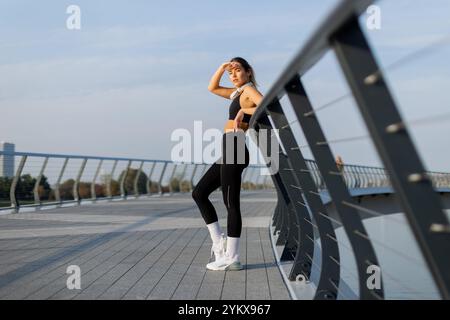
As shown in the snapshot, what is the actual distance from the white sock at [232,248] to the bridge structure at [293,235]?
19 centimetres

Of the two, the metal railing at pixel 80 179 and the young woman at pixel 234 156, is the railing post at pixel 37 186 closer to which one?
the metal railing at pixel 80 179

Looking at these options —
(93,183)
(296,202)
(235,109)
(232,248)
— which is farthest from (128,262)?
(93,183)

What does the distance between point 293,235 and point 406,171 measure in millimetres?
3753

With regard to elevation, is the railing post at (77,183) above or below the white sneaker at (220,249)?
above

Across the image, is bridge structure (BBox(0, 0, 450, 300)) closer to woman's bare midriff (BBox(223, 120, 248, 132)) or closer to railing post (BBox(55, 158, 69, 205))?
woman's bare midriff (BBox(223, 120, 248, 132))

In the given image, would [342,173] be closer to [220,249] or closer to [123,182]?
[220,249]

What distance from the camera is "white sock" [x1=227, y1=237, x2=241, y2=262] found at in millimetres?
4961

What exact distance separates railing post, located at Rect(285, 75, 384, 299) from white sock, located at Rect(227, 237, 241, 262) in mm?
1997

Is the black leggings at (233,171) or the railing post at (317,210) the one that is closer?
the railing post at (317,210)

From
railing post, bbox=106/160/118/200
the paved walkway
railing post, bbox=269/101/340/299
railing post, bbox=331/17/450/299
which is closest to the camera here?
railing post, bbox=331/17/450/299

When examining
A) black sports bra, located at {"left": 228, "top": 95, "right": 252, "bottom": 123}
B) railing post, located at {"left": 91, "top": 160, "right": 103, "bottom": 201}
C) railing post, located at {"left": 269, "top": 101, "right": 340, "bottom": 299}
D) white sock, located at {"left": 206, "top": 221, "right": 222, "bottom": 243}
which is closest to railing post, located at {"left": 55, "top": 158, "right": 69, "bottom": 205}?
railing post, located at {"left": 91, "top": 160, "right": 103, "bottom": 201}

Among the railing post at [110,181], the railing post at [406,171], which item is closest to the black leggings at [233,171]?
the railing post at [406,171]

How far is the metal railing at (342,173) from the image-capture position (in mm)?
1701
